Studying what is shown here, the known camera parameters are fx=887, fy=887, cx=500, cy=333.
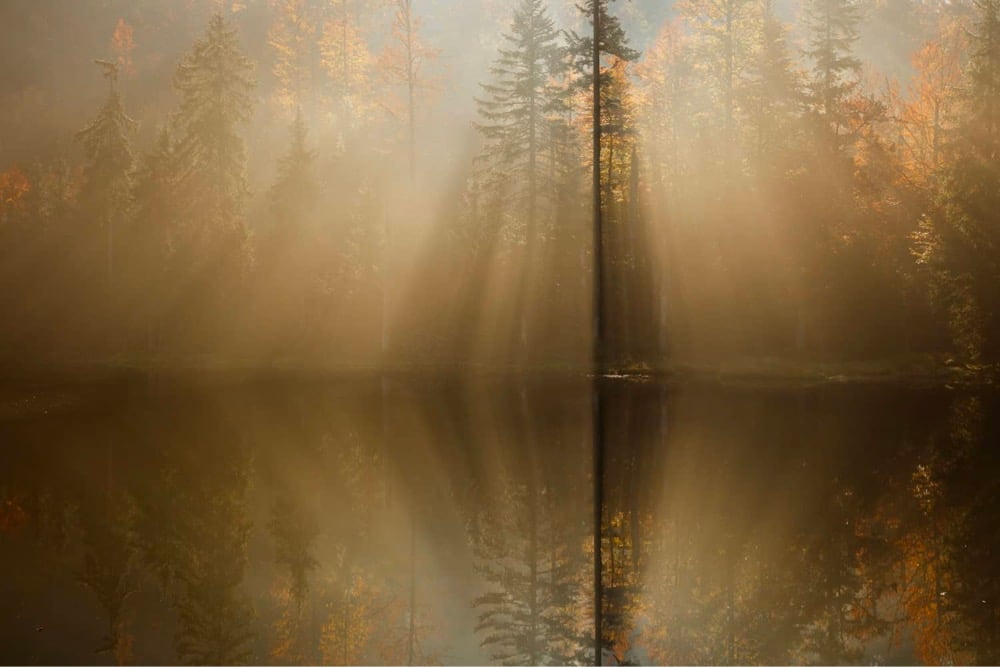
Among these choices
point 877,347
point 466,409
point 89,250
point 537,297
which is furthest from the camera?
point 89,250

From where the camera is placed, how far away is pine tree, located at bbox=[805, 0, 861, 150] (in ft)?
115

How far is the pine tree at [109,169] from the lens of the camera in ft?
142

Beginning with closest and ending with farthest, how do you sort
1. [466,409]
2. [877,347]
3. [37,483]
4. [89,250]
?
[37,483], [466,409], [877,347], [89,250]

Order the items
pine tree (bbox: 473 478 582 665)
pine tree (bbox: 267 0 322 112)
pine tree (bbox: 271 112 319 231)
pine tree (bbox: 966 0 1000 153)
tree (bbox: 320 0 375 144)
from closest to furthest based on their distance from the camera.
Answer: pine tree (bbox: 473 478 582 665) < pine tree (bbox: 966 0 1000 153) < pine tree (bbox: 271 112 319 231) < tree (bbox: 320 0 375 144) < pine tree (bbox: 267 0 322 112)

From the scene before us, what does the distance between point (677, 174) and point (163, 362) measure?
2366 cm

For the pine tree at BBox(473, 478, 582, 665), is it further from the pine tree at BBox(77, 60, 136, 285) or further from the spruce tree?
the pine tree at BBox(77, 60, 136, 285)

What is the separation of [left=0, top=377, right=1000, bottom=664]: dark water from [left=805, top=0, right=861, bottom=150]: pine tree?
1741cm

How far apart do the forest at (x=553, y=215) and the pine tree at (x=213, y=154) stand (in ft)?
0.39

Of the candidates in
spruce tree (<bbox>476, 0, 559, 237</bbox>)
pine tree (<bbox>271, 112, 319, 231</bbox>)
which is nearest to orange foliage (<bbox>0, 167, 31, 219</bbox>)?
pine tree (<bbox>271, 112, 319, 231</bbox>)

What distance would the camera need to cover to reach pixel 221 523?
11969 mm

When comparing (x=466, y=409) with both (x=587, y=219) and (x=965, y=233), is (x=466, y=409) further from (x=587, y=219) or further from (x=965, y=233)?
(x=965, y=233)

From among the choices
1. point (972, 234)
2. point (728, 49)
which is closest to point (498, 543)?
point (972, 234)

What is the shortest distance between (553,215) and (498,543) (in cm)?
2873

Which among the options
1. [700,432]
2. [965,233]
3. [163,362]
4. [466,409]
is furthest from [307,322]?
[965,233]
